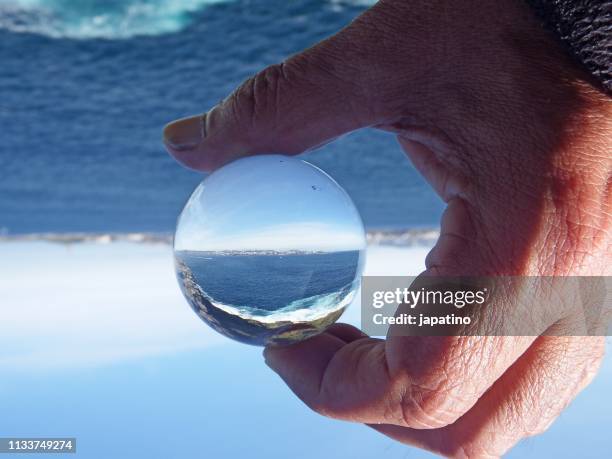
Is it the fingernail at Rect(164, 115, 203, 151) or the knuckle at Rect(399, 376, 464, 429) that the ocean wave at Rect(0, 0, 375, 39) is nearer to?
the fingernail at Rect(164, 115, 203, 151)

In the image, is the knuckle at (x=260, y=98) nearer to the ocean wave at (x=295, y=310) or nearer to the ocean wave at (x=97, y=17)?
the ocean wave at (x=295, y=310)

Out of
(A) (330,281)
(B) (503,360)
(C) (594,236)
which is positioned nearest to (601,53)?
(C) (594,236)

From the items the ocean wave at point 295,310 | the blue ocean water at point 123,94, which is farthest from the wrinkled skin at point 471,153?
the blue ocean water at point 123,94

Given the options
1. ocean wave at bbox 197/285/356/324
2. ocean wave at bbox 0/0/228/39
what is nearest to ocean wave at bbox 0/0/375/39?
ocean wave at bbox 0/0/228/39

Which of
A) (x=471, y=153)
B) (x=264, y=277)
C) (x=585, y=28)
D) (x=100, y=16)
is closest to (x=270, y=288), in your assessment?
(x=264, y=277)

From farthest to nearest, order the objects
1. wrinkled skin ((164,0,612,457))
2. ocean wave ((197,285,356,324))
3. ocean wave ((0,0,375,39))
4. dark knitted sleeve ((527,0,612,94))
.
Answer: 1. ocean wave ((0,0,375,39))
2. ocean wave ((197,285,356,324))
3. wrinkled skin ((164,0,612,457))
4. dark knitted sleeve ((527,0,612,94))

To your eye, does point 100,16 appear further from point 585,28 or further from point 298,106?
point 585,28

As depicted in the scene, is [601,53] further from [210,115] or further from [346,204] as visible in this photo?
[210,115]
